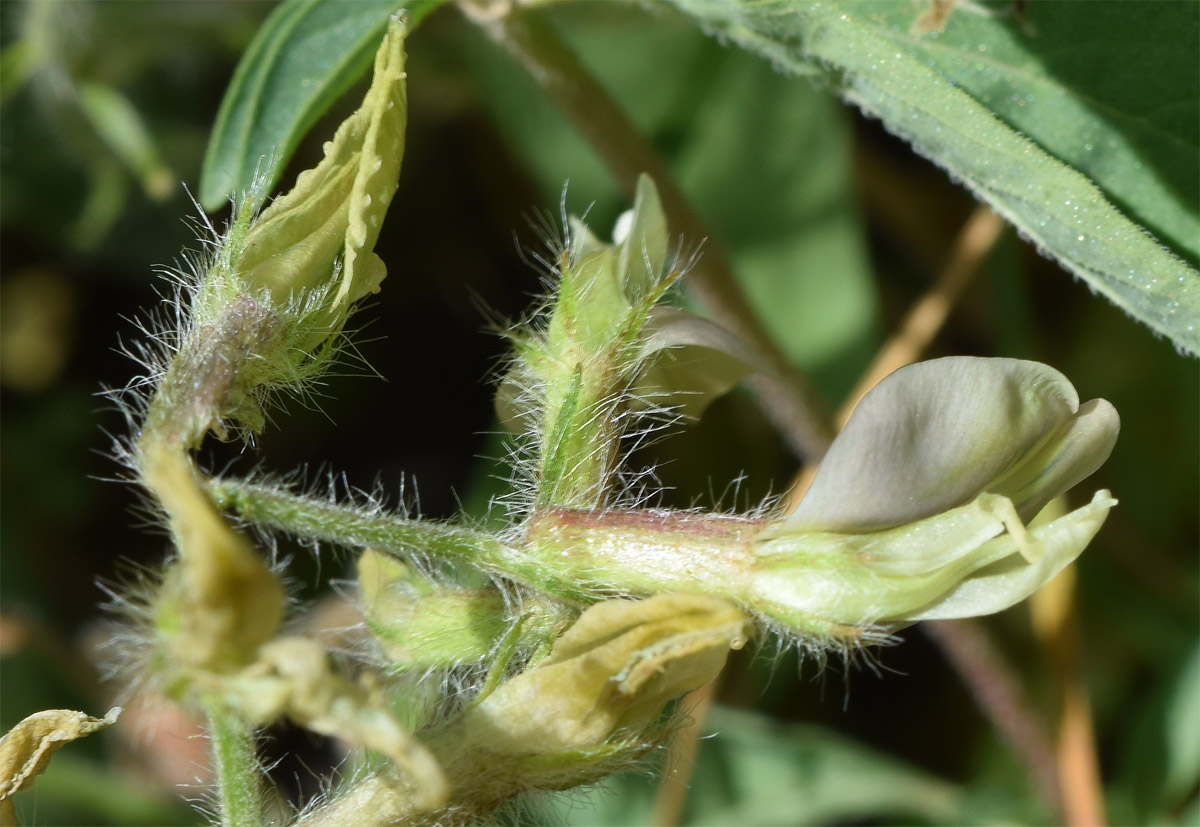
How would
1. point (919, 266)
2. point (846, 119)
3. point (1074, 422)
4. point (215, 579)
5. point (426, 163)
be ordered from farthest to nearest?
point (426, 163), point (919, 266), point (846, 119), point (1074, 422), point (215, 579)

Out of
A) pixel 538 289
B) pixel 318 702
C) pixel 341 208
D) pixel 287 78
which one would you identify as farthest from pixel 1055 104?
pixel 538 289

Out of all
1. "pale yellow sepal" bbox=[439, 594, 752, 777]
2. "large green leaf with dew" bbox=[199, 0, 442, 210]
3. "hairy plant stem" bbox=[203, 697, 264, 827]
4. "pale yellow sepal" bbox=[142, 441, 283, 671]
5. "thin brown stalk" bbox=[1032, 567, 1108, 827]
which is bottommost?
"thin brown stalk" bbox=[1032, 567, 1108, 827]

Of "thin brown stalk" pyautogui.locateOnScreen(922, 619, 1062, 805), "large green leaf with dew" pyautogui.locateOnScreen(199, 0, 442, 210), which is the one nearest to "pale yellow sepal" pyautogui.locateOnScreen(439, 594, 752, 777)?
"large green leaf with dew" pyautogui.locateOnScreen(199, 0, 442, 210)

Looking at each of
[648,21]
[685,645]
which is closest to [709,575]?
[685,645]

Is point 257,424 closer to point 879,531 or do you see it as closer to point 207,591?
point 207,591

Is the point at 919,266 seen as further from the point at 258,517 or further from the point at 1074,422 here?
the point at 258,517

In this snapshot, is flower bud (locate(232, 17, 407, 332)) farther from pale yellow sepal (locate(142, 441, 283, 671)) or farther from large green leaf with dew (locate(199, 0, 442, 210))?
large green leaf with dew (locate(199, 0, 442, 210))

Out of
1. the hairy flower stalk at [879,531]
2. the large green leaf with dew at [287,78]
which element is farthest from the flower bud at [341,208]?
the large green leaf with dew at [287,78]
